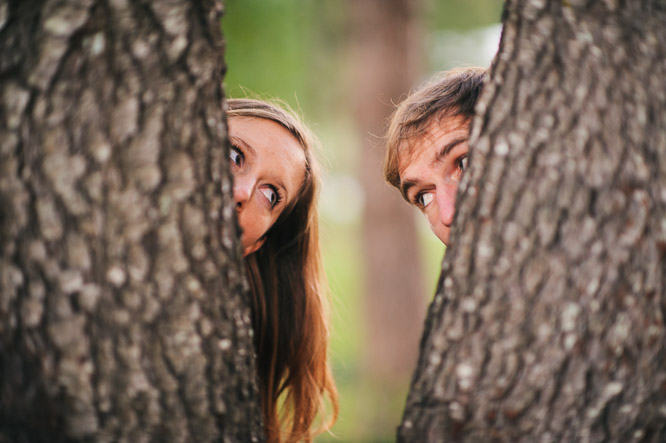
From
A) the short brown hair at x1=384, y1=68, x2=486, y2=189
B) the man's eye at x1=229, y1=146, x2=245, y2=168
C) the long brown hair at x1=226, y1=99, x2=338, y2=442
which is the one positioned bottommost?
the long brown hair at x1=226, y1=99, x2=338, y2=442

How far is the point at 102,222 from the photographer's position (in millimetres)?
1234

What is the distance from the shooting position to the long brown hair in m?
2.80

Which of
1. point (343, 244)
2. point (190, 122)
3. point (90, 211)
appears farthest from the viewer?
point (343, 244)

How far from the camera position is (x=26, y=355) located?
1.25 metres

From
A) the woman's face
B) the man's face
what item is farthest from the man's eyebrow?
the woman's face

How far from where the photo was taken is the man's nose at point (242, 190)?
7.50ft

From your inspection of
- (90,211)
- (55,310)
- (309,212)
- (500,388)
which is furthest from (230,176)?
(309,212)

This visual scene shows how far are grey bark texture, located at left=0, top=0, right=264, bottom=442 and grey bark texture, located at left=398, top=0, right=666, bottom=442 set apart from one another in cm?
66

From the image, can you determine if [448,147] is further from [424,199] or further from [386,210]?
[386,210]

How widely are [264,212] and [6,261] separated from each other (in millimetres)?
1266

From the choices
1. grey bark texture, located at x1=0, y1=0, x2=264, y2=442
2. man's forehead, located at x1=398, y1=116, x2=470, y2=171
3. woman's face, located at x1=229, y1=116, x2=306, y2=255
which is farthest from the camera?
woman's face, located at x1=229, y1=116, x2=306, y2=255

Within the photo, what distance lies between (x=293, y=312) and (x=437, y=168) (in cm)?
116

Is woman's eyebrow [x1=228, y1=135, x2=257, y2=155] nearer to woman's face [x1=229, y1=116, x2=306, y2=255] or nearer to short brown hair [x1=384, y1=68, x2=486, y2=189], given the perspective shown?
woman's face [x1=229, y1=116, x2=306, y2=255]

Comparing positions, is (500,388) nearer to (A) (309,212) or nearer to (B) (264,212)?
(B) (264,212)
